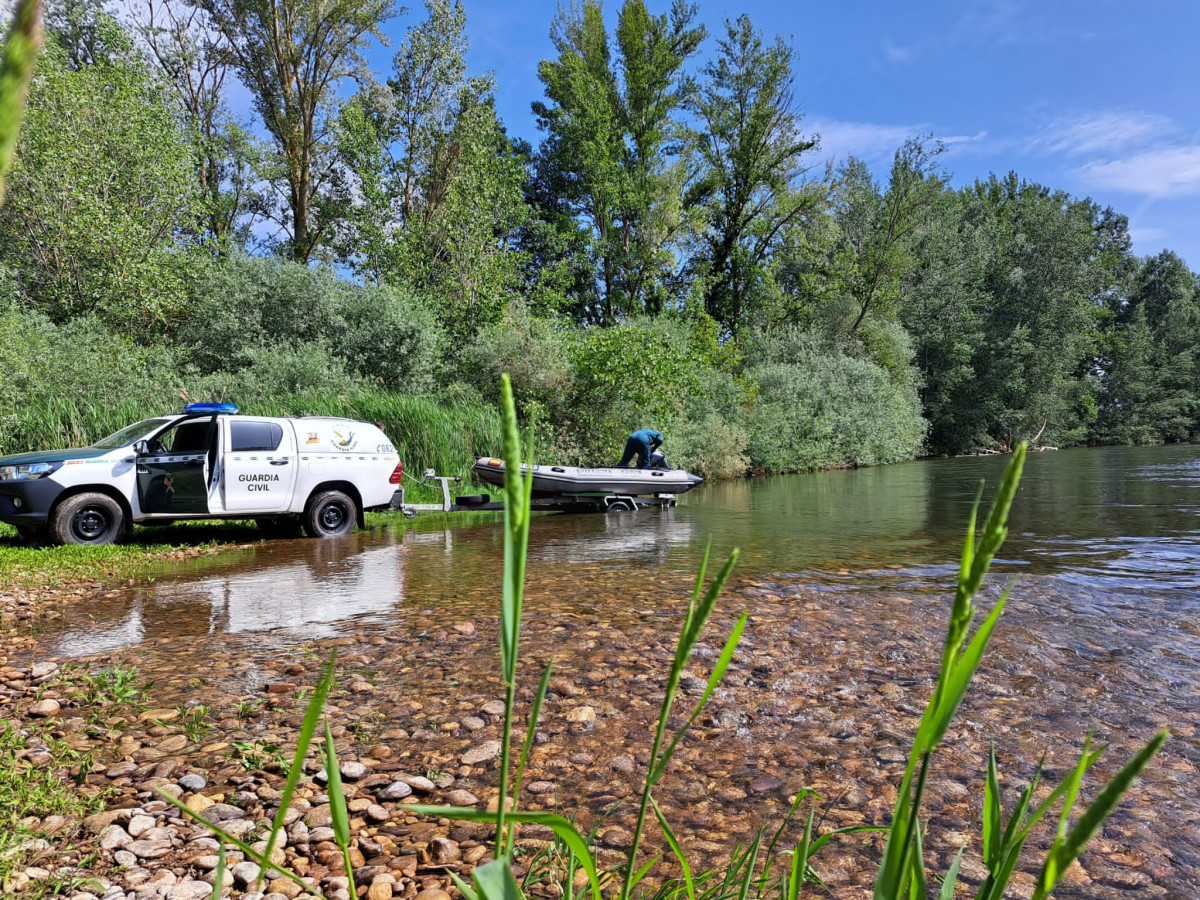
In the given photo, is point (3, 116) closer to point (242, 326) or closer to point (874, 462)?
point (242, 326)

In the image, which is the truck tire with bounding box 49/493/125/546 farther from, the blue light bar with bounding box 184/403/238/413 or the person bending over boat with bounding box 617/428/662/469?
the person bending over boat with bounding box 617/428/662/469

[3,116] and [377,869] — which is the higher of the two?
[3,116]

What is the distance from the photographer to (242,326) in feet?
69.3

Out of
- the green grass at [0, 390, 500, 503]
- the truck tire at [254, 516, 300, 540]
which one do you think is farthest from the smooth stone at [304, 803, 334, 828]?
A: the green grass at [0, 390, 500, 503]

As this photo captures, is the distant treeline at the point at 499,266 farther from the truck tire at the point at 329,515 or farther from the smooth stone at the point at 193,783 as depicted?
the smooth stone at the point at 193,783

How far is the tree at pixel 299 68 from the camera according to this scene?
28.0m

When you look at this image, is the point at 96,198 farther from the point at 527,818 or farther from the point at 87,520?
the point at 527,818

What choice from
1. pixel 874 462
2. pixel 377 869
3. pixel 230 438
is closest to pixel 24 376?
pixel 230 438

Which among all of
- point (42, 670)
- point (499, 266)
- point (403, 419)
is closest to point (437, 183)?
point (499, 266)

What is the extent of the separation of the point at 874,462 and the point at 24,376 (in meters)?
32.4

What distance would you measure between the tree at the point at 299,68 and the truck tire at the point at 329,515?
874 inches

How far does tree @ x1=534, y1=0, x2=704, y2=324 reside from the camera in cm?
3566

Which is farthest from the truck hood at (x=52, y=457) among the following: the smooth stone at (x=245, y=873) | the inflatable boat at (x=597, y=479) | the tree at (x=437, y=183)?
the tree at (x=437, y=183)

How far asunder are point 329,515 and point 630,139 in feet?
98.1
